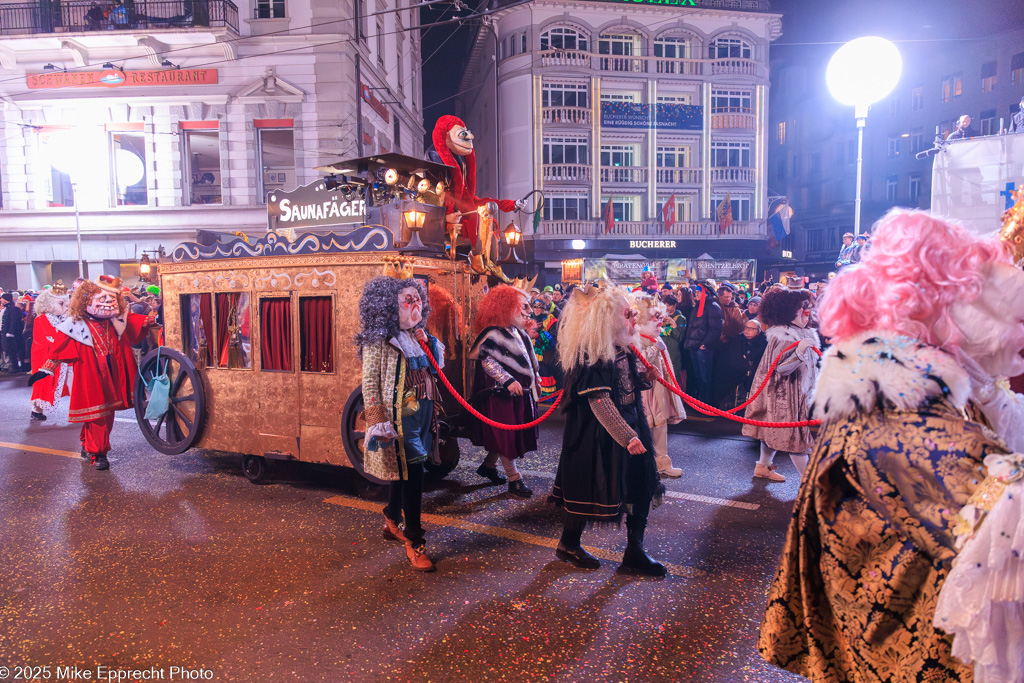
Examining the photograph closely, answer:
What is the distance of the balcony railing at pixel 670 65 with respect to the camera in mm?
29078

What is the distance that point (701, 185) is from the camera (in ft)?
98.5

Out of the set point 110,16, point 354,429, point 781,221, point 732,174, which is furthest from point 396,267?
point 732,174

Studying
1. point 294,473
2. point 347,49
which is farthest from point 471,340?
point 347,49

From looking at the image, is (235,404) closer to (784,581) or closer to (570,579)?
(570,579)

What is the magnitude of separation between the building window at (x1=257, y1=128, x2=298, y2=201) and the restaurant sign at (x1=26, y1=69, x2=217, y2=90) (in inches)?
92.2

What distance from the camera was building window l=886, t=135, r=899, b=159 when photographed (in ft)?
126

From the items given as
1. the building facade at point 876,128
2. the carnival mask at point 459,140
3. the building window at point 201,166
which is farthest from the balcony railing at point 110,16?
the building facade at point 876,128

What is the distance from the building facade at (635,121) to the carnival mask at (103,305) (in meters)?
22.4

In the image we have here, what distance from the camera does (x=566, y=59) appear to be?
94.4 ft

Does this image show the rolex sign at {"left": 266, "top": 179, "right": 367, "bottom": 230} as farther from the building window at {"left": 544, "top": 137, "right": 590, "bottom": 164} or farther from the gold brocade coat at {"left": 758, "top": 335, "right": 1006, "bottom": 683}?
the building window at {"left": 544, "top": 137, "right": 590, "bottom": 164}

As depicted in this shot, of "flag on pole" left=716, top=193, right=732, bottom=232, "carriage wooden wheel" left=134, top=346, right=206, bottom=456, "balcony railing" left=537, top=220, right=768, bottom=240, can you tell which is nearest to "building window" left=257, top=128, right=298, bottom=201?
"balcony railing" left=537, top=220, right=768, bottom=240

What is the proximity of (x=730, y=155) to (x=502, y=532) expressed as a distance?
97.7ft

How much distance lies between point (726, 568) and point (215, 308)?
16.9 feet

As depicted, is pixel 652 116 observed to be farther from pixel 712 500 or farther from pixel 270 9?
pixel 712 500
